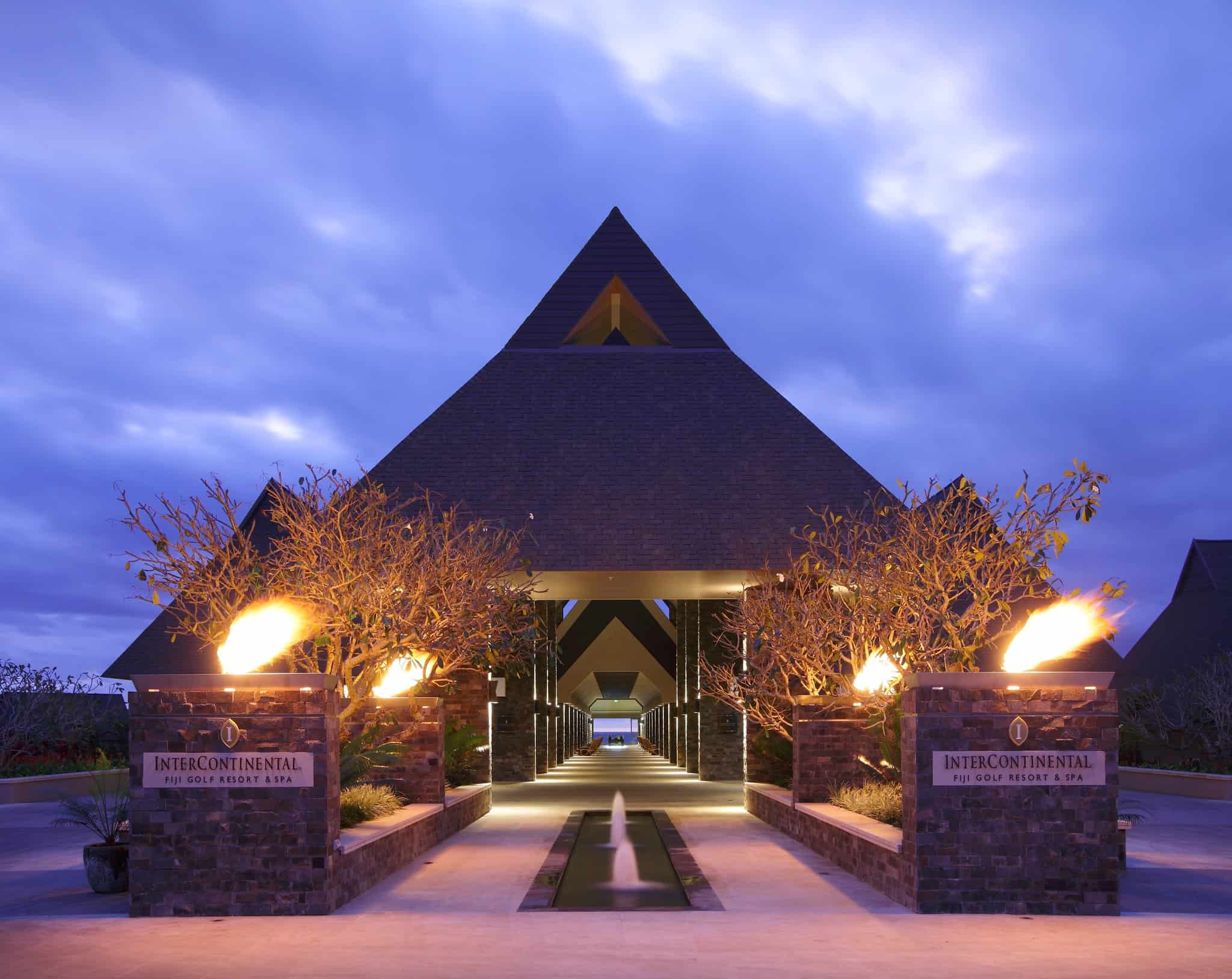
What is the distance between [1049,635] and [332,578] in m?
10.6

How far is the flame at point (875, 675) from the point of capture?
17359mm

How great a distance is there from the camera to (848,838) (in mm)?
12516

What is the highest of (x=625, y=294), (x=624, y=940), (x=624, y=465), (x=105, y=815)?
(x=625, y=294)

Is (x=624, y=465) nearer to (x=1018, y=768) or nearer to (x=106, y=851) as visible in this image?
(x=106, y=851)

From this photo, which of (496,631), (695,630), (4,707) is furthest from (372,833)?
(695,630)

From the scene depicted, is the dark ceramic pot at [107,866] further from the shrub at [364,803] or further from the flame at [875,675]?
the flame at [875,675]

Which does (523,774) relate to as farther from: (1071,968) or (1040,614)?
(1071,968)

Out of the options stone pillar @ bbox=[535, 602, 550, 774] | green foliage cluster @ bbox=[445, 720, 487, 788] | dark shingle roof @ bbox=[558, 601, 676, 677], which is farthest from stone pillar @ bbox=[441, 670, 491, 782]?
dark shingle roof @ bbox=[558, 601, 676, 677]

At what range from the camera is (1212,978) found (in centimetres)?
741

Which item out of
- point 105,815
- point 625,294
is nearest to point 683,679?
point 625,294

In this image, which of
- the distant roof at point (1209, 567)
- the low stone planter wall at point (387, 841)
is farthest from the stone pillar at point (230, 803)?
the distant roof at point (1209, 567)

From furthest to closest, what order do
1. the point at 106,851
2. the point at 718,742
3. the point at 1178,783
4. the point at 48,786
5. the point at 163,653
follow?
the point at 163,653, the point at 718,742, the point at 1178,783, the point at 48,786, the point at 106,851

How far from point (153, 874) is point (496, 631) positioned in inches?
432

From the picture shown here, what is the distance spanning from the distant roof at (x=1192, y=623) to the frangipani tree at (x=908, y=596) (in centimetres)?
2094
